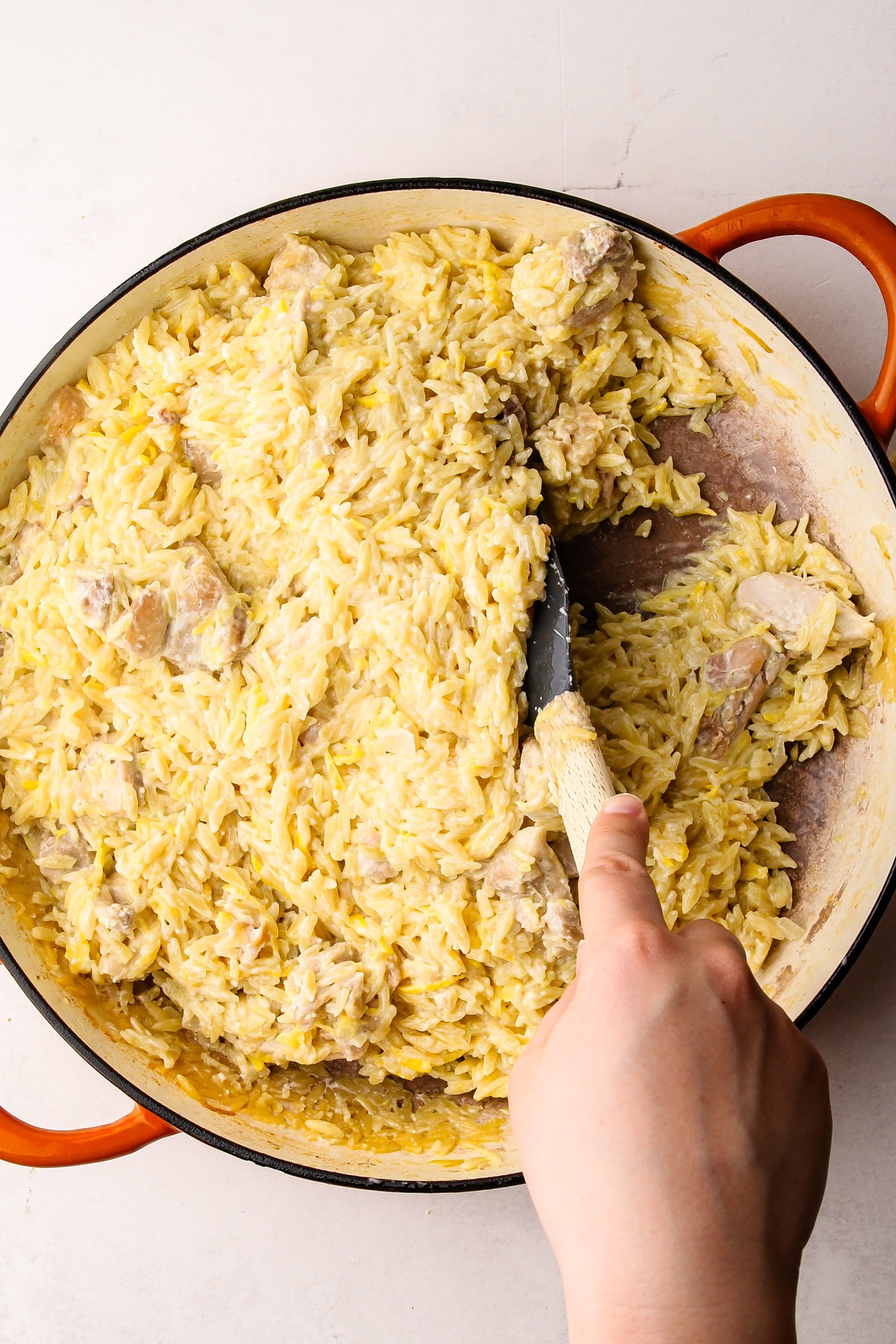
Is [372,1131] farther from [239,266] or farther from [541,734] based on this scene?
[239,266]

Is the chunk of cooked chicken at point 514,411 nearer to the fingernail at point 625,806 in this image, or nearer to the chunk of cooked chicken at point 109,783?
the fingernail at point 625,806

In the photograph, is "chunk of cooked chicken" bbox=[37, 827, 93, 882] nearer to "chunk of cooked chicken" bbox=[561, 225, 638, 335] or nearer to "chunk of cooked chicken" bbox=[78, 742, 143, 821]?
"chunk of cooked chicken" bbox=[78, 742, 143, 821]

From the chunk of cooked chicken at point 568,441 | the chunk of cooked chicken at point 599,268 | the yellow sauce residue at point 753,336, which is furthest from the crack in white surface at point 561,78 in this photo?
the chunk of cooked chicken at point 568,441

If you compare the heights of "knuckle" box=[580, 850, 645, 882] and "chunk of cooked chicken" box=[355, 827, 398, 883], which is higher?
"knuckle" box=[580, 850, 645, 882]

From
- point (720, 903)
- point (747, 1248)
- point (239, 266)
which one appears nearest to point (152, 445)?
point (239, 266)

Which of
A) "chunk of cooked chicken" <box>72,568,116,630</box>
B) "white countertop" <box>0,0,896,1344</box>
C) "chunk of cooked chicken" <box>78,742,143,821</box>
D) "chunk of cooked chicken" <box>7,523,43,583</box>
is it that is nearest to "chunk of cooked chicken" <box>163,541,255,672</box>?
"chunk of cooked chicken" <box>72,568,116,630</box>

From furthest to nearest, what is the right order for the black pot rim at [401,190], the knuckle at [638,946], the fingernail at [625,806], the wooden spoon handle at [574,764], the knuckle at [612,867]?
1. the black pot rim at [401,190]
2. the wooden spoon handle at [574,764]
3. the fingernail at [625,806]
4. the knuckle at [612,867]
5. the knuckle at [638,946]
